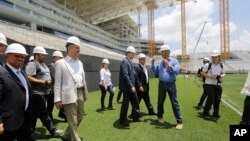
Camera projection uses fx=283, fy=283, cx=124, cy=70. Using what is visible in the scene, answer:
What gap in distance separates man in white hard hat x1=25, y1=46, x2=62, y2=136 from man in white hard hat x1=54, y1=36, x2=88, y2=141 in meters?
0.95

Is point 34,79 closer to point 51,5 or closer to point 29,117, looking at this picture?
point 29,117

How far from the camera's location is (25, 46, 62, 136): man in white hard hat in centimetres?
596

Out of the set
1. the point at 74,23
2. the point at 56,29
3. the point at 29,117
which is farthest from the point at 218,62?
the point at 74,23

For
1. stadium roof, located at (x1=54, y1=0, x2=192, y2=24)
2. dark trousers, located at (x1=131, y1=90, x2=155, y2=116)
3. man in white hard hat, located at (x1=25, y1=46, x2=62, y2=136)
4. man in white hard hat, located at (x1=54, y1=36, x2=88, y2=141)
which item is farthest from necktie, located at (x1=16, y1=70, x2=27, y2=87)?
stadium roof, located at (x1=54, y1=0, x2=192, y2=24)

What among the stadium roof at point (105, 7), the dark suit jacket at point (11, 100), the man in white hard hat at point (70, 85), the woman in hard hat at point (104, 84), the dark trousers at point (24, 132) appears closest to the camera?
the dark suit jacket at point (11, 100)

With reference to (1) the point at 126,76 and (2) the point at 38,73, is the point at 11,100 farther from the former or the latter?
(1) the point at 126,76

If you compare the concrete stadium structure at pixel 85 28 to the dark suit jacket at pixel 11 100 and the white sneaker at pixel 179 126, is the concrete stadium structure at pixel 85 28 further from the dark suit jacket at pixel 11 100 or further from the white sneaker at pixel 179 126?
the dark suit jacket at pixel 11 100

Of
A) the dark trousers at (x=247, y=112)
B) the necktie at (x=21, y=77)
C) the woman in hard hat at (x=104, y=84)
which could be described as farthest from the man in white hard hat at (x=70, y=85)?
the woman in hard hat at (x=104, y=84)

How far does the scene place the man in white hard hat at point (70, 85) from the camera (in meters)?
5.00

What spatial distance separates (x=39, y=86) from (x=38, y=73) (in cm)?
29

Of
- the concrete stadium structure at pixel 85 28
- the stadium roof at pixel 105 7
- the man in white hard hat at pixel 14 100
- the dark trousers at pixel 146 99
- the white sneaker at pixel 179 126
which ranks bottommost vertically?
the white sneaker at pixel 179 126

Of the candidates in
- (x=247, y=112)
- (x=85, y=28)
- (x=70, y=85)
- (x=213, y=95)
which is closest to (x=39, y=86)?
(x=70, y=85)

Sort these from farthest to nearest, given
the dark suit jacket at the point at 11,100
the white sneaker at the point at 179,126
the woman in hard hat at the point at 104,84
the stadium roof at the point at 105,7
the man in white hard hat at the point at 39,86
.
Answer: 1. the stadium roof at the point at 105,7
2. the woman in hard hat at the point at 104,84
3. the white sneaker at the point at 179,126
4. the man in white hard hat at the point at 39,86
5. the dark suit jacket at the point at 11,100

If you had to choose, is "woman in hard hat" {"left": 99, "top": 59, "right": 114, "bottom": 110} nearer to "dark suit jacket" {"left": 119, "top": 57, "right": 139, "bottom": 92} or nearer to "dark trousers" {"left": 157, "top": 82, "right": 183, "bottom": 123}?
"dark suit jacket" {"left": 119, "top": 57, "right": 139, "bottom": 92}
